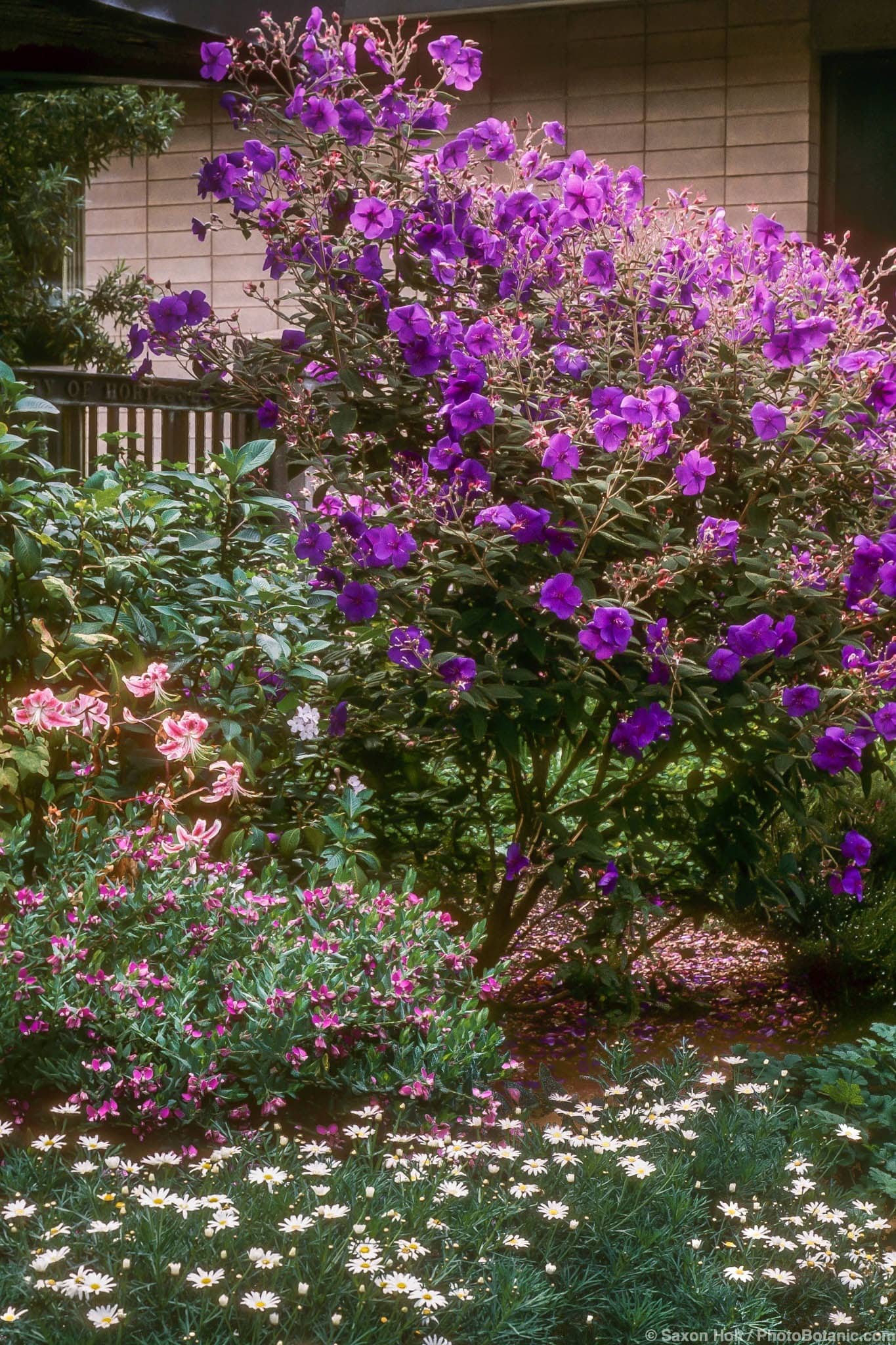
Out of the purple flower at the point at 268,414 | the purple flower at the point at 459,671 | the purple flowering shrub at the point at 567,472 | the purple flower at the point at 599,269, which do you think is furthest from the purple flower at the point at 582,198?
the purple flower at the point at 459,671

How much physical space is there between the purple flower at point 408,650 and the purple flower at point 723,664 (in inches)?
24.8

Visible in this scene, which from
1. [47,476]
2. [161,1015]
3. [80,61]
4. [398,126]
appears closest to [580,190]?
[398,126]

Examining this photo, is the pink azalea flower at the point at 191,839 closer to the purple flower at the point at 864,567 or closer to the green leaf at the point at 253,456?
the green leaf at the point at 253,456

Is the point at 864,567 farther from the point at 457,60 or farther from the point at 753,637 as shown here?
the point at 457,60

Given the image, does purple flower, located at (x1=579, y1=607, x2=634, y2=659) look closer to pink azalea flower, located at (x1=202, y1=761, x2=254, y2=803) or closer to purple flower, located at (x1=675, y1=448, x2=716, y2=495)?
purple flower, located at (x1=675, y1=448, x2=716, y2=495)

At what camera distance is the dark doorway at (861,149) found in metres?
9.88

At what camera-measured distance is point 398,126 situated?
355 cm

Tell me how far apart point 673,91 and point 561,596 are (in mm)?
8303

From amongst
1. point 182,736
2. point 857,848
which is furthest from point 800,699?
point 182,736

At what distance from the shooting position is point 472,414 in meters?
3.14

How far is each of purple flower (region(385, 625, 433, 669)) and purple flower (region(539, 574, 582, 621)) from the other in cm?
30

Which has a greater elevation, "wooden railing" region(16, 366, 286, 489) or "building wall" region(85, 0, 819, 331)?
"building wall" region(85, 0, 819, 331)

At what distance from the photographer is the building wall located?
9938 millimetres

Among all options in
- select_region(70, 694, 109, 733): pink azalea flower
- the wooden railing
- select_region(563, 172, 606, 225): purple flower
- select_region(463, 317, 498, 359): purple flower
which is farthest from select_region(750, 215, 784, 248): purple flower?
the wooden railing
